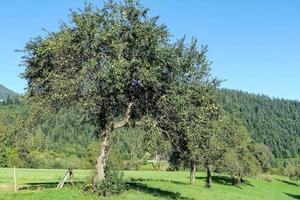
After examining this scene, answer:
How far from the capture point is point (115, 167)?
43750 millimetres

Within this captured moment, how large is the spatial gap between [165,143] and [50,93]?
35.4 feet

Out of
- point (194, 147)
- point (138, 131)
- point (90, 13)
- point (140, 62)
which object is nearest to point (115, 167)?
point (138, 131)

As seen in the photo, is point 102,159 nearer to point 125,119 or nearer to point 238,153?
point 125,119

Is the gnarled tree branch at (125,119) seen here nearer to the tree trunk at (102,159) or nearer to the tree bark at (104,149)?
the tree bark at (104,149)

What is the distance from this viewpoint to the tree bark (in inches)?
1657

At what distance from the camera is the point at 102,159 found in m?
42.6

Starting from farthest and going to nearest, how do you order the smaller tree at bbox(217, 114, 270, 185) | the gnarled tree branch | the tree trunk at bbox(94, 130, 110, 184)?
the smaller tree at bbox(217, 114, 270, 185)
the gnarled tree branch
the tree trunk at bbox(94, 130, 110, 184)

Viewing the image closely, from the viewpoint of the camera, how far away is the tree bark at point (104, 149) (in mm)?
42094

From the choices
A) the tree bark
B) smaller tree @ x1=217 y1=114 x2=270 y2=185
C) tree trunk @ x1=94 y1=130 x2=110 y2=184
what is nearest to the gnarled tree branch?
the tree bark

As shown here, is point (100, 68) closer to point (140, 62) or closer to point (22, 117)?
point (140, 62)

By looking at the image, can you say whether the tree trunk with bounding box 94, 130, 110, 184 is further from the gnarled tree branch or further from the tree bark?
the gnarled tree branch

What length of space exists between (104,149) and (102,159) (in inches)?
38.4

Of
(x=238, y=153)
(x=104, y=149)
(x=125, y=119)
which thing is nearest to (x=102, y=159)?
(x=104, y=149)

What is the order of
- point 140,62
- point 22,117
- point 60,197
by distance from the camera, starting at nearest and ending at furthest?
1. point 60,197
2. point 140,62
3. point 22,117
